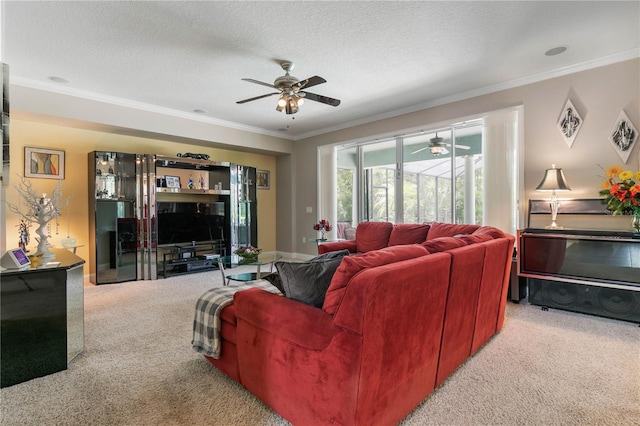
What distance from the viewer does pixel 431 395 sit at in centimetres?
184

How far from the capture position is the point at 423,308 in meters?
1.60

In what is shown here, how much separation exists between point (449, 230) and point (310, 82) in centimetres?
225

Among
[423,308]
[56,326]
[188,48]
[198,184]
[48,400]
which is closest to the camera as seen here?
[423,308]

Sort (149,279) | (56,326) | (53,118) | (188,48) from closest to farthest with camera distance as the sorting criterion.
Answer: (56,326)
(188,48)
(53,118)
(149,279)

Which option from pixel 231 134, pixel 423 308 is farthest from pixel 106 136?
pixel 423 308

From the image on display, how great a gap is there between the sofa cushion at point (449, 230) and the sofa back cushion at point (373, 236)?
602mm

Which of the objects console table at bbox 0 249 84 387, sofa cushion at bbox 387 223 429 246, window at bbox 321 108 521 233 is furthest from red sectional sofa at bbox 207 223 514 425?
window at bbox 321 108 521 233

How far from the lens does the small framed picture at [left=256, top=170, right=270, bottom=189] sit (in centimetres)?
709

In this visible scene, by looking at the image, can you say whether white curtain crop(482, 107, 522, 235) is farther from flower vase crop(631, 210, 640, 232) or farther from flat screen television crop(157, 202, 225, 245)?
flat screen television crop(157, 202, 225, 245)

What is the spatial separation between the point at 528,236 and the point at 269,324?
3.25m

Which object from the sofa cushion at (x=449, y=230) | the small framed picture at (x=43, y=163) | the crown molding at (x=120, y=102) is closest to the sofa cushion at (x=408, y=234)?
the sofa cushion at (x=449, y=230)

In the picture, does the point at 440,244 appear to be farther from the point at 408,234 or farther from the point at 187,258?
the point at 187,258

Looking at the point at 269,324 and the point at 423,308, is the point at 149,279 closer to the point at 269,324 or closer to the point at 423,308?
the point at 269,324

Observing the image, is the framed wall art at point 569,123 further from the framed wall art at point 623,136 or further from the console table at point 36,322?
the console table at point 36,322
